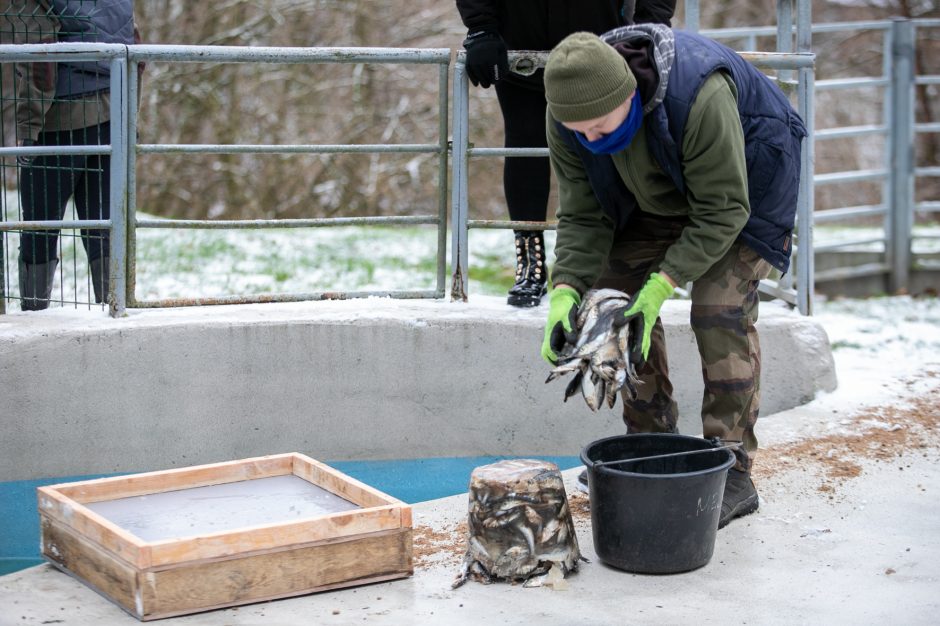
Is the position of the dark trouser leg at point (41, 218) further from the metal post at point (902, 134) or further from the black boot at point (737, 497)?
the metal post at point (902, 134)

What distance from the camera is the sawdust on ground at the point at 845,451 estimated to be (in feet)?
12.4

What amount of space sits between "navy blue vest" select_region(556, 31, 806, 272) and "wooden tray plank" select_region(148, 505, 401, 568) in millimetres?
1153

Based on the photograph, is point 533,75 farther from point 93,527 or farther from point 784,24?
point 93,527

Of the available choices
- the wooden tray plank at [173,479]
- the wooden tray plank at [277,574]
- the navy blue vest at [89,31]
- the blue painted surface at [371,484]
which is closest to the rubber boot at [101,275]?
the navy blue vest at [89,31]

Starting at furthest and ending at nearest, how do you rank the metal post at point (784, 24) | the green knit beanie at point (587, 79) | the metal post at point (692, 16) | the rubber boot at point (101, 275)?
1. the metal post at point (692, 16)
2. the metal post at point (784, 24)
3. the rubber boot at point (101, 275)
4. the green knit beanie at point (587, 79)

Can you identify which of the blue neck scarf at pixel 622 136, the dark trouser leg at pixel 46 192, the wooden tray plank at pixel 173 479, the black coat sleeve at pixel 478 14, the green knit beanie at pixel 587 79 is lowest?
the wooden tray plank at pixel 173 479

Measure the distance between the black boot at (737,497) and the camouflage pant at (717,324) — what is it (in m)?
0.05

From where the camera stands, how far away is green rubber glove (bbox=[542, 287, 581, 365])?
3.38 meters

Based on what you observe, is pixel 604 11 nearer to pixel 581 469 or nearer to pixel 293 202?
pixel 581 469

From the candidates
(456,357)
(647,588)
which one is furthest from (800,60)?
(647,588)

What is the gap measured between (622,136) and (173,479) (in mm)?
1756

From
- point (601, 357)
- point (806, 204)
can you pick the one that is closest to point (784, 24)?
point (806, 204)

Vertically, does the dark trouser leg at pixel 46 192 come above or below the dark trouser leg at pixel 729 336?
above

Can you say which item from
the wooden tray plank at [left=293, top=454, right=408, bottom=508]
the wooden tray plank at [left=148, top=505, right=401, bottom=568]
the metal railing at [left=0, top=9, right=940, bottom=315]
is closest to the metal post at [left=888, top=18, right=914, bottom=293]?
the metal railing at [left=0, top=9, right=940, bottom=315]
